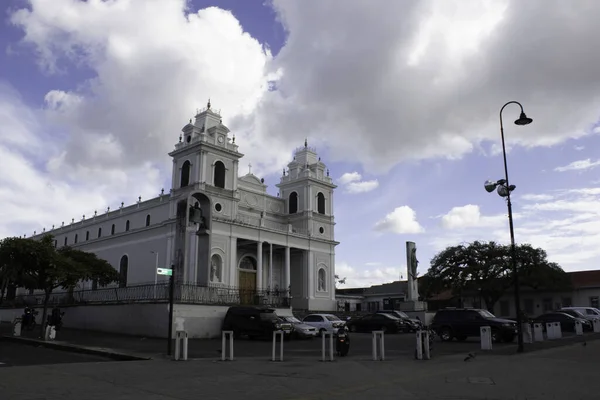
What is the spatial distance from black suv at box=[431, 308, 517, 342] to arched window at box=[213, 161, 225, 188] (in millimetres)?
28279

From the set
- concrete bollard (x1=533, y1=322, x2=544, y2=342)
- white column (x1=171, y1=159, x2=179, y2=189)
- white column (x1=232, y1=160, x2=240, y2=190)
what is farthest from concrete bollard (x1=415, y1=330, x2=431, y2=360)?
white column (x1=171, y1=159, x2=179, y2=189)

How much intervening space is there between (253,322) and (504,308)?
39668mm

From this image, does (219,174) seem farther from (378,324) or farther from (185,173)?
(378,324)

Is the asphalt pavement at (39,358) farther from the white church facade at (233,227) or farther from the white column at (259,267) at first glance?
the white column at (259,267)

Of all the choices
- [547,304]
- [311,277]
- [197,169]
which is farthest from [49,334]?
[547,304]

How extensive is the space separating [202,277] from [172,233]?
23.4 m

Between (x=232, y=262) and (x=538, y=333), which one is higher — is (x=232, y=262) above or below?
above

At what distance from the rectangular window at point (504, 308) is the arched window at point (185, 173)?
1399 inches

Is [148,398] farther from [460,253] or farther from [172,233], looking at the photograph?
[460,253]

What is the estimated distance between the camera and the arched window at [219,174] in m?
49.3

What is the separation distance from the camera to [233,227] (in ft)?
158

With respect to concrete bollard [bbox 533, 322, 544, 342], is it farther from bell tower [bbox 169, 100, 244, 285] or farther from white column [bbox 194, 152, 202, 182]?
white column [bbox 194, 152, 202, 182]

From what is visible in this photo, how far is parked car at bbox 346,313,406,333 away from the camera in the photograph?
32.2 meters

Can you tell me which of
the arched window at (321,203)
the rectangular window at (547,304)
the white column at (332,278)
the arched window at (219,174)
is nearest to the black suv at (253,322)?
the arched window at (219,174)
